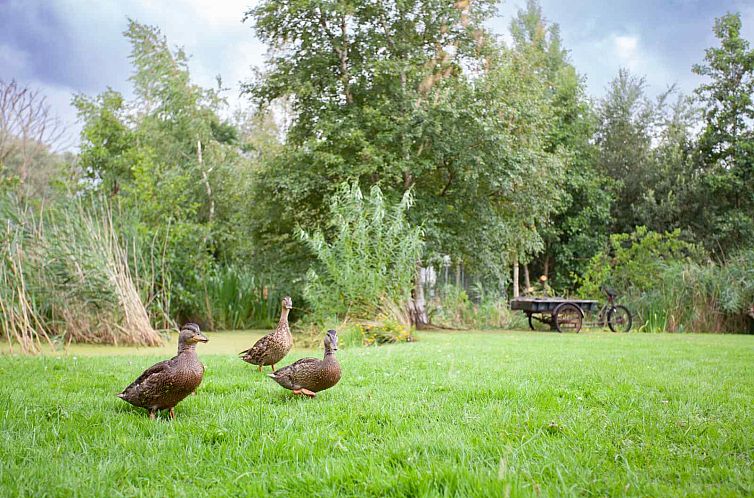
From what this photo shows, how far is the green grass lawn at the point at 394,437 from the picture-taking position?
7.48 feet

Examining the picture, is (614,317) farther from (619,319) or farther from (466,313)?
(466,313)

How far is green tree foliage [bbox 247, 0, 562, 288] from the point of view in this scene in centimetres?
1227

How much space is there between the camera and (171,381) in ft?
10.7

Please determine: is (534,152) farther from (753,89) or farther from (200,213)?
(753,89)

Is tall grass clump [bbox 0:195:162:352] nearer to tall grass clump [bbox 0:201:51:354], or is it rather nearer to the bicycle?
tall grass clump [bbox 0:201:51:354]

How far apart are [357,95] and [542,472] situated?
11921 millimetres

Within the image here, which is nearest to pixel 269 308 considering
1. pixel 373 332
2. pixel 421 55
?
pixel 373 332

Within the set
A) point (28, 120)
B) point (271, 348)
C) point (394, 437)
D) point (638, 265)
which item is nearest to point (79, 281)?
point (28, 120)

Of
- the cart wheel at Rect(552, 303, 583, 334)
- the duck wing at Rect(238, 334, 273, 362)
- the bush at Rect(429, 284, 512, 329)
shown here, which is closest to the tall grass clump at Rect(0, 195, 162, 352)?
the duck wing at Rect(238, 334, 273, 362)

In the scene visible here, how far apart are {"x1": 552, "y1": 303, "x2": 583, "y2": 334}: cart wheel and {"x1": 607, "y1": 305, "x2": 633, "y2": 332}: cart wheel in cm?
77

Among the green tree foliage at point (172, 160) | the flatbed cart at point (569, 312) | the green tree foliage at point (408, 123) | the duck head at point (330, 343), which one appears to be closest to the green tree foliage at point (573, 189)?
the flatbed cart at point (569, 312)

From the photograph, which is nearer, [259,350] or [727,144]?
[259,350]

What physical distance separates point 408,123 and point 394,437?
32.0 ft

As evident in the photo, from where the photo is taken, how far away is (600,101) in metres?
22.3
